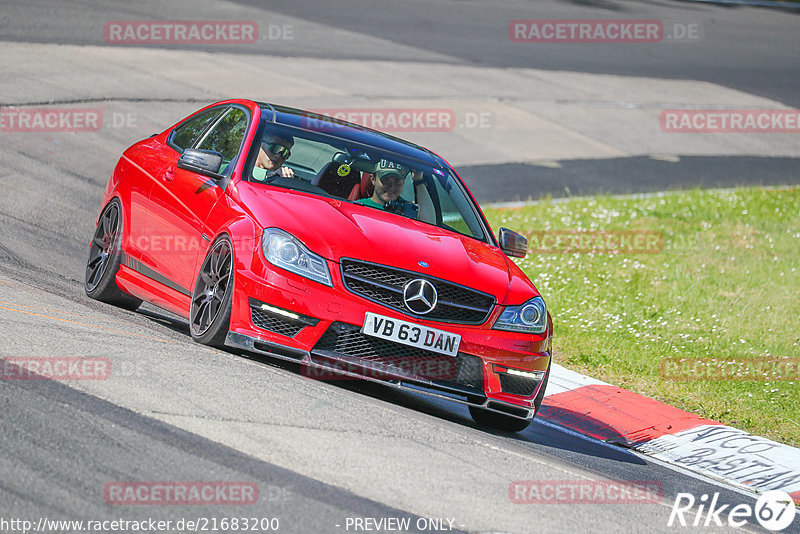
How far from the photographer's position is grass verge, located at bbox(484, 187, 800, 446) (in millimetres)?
9547

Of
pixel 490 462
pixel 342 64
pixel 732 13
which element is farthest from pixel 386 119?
pixel 732 13

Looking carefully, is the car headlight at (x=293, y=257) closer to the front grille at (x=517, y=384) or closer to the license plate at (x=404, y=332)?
the license plate at (x=404, y=332)

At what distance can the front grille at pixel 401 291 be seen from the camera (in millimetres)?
6492

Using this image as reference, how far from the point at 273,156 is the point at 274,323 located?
1.62 metres

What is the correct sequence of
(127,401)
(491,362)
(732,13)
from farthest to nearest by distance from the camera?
(732,13)
(491,362)
(127,401)

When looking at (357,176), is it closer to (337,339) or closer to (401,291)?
(401,291)

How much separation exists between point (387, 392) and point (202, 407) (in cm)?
220

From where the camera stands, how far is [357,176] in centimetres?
777

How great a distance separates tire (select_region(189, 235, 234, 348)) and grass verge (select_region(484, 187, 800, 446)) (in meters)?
4.02

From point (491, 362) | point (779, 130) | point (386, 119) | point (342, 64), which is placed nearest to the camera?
point (491, 362)

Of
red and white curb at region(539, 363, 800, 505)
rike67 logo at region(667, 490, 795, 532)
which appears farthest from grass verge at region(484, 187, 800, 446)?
rike67 logo at region(667, 490, 795, 532)

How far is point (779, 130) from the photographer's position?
2358 centimetres

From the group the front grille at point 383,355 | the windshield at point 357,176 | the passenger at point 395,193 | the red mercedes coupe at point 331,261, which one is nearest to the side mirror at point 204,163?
the red mercedes coupe at point 331,261

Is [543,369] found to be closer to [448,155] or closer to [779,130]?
[448,155]
